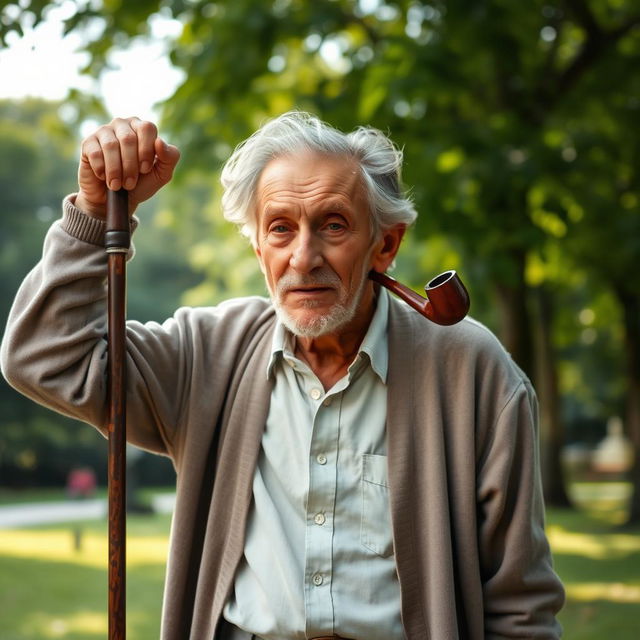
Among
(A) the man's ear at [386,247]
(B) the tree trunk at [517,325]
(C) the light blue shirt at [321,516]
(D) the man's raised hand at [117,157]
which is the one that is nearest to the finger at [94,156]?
(D) the man's raised hand at [117,157]

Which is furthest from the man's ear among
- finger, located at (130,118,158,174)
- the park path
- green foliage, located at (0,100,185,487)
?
green foliage, located at (0,100,185,487)

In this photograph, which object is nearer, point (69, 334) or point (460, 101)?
point (69, 334)

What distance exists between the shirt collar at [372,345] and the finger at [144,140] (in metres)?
0.54

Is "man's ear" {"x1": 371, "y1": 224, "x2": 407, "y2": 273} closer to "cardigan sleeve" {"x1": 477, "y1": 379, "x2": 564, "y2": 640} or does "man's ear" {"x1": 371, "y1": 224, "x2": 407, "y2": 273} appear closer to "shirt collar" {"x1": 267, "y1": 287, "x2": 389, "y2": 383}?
"shirt collar" {"x1": 267, "y1": 287, "x2": 389, "y2": 383}

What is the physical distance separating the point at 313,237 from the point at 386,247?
0.29 meters

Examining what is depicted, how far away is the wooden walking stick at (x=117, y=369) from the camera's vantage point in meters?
2.27

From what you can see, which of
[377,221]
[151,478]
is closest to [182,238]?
[151,478]

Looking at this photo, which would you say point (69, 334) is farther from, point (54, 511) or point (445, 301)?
point (54, 511)

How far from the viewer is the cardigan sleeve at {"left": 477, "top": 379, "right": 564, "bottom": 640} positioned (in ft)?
7.66

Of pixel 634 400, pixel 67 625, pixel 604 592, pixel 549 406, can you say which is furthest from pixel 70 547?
pixel 634 400

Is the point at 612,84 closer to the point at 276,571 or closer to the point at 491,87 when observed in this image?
the point at 491,87

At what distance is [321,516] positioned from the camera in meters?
2.32

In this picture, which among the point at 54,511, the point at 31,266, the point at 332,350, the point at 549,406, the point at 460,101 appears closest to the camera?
the point at 332,350

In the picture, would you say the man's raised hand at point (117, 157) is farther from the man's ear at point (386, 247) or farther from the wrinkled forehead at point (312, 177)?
the man's ear at point (386, 247)
